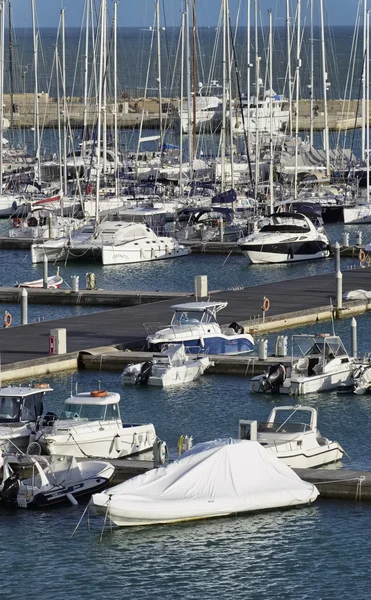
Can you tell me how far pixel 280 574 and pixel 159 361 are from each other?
1408 centimetres

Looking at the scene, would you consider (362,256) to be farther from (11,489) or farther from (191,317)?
(11,489)

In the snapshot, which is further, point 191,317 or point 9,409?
point 191,317

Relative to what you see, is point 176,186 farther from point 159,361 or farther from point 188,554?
point 188,554

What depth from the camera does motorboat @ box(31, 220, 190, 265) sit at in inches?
2605

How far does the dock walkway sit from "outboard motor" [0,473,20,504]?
36.6 feet

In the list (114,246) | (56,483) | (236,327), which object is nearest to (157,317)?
(236,327)

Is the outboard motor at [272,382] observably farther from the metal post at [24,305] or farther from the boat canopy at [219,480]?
the metal post at [24,305]

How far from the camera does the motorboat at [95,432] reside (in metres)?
32.2

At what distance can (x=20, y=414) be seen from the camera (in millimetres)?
33094

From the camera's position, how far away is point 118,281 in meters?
62.4

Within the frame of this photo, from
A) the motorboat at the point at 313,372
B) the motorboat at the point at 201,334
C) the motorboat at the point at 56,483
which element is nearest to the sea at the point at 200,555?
the motorboat at the point at 56,483

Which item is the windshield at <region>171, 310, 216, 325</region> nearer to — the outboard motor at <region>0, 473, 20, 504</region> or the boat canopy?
the outboard motor at <region>0, 473, 20, 504</region>

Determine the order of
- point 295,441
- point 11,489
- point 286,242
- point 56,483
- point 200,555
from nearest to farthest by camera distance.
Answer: point 200,555
point 11,489
point 56,483
point 295,441
point 286,242

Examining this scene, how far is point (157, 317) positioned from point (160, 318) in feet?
1.07
